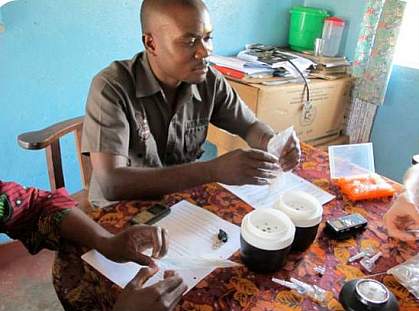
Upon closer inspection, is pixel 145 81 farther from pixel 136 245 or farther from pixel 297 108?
pixel 297 108

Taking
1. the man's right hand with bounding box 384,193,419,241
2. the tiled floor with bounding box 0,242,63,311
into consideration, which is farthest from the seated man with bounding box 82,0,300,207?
the tiled floor with bounding box 0,242,63,311

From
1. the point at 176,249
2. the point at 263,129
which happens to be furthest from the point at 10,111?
the point at 176,249

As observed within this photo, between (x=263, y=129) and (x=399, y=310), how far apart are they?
0.81m

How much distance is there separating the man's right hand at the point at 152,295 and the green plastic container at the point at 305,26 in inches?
76.5

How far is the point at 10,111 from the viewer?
1.66 meters

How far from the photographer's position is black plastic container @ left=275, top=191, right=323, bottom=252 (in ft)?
2.69

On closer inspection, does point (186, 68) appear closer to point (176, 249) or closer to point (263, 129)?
point (263, 129)

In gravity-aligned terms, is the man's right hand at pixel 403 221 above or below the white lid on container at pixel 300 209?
below

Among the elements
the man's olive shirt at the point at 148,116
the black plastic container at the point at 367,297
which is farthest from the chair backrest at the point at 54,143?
the black plastic container at the point at 367,297

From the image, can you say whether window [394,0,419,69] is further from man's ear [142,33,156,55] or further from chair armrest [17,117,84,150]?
chair armrest [17,117,84,150]

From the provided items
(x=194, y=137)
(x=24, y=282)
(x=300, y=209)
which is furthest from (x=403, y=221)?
(x=24, y=282)

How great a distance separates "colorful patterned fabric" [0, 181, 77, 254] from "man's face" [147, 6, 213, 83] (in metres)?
0.53

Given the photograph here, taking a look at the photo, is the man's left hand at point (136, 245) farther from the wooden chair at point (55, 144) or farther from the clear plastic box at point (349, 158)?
the clear plastic box at point (349, 158)

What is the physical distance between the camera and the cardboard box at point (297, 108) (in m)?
1.91
